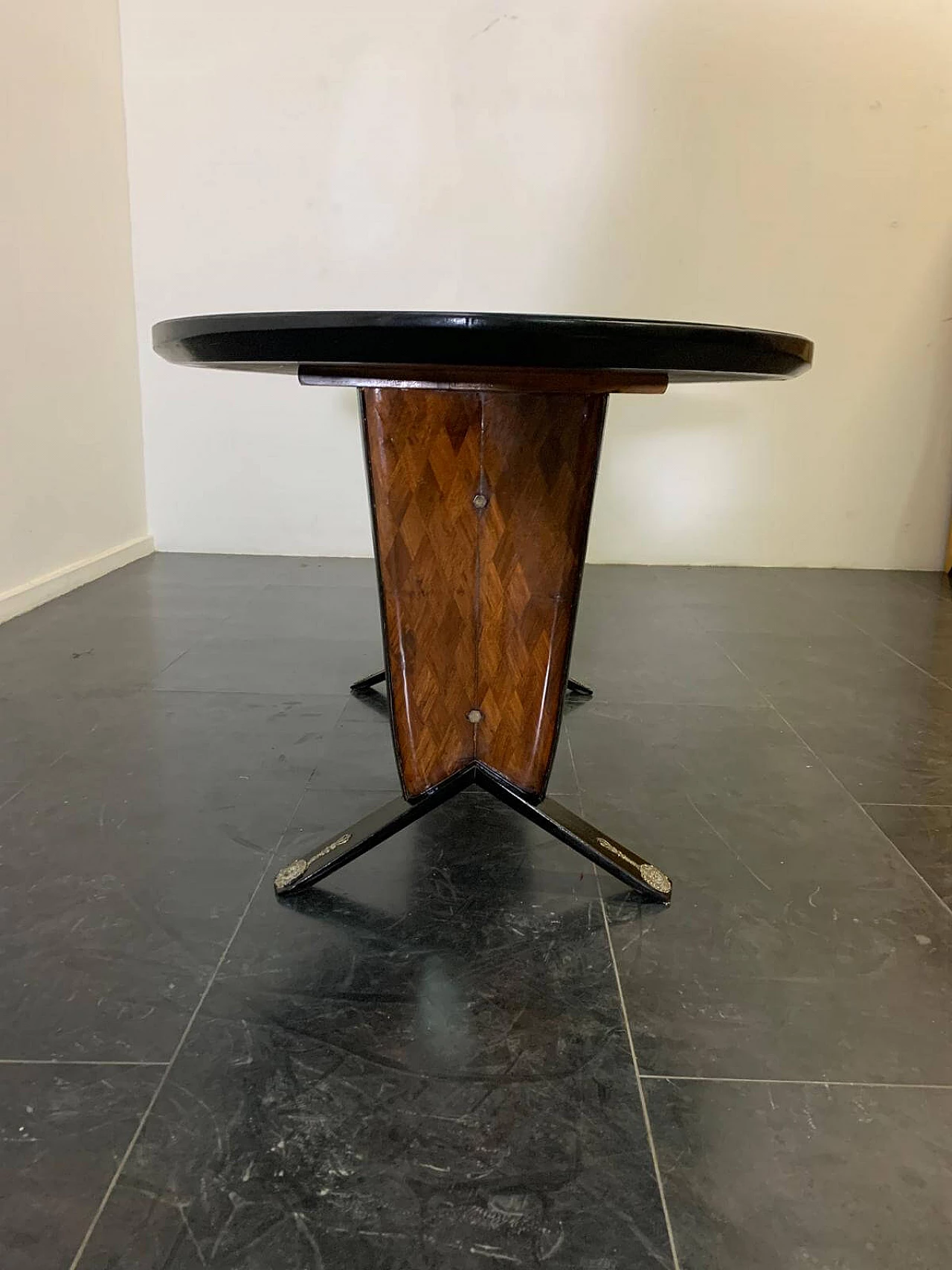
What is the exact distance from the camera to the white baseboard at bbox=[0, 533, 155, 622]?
6.95 feet

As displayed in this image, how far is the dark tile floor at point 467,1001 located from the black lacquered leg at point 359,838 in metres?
0.03

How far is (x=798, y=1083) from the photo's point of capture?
73cm

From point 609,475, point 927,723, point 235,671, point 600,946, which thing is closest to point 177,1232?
point 600,946

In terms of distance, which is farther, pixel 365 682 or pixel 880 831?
pixel 365 682

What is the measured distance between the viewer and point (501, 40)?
8.52 ft

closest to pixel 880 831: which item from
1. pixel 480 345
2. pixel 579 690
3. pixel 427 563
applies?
pixel 579 690

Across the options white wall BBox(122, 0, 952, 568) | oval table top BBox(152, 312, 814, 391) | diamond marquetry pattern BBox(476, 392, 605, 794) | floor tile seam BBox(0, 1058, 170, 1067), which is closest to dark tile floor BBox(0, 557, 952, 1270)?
floor tile seam BBox(0, 1058, 170, 1067)

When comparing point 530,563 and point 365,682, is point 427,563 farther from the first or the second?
point 365,682

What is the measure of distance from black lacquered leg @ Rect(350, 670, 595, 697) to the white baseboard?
100 centimetres

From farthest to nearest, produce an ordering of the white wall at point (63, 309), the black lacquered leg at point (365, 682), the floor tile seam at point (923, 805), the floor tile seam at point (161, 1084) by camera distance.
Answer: the white wall at point (63, 309), the black lacquered leg at point (365, 682), the floor tile seam at point (923, 805), the floor tile seam at point (161, 1084)

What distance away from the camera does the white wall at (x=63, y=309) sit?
2092mm

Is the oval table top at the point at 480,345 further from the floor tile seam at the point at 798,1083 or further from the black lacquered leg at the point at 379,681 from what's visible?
the black lacquered leg at the point at 379,681

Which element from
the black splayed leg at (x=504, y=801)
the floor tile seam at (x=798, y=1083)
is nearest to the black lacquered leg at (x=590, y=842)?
the black splayed leg at (x=504, y=801)

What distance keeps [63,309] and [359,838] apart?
201 cm
